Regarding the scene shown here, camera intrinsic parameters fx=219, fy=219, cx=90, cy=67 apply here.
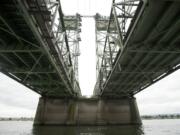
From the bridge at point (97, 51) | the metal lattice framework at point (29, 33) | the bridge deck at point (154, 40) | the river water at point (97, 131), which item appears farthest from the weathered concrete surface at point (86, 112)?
the bridge deck at point (154, 40)

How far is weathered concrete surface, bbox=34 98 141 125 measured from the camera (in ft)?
122

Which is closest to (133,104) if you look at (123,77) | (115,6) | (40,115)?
(123,77)

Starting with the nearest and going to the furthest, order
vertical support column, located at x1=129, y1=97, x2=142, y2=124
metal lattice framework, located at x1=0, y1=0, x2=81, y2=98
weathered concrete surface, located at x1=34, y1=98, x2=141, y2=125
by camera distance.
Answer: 1. metal lattice framework, located at x1=0, y1=0, x2=81, y2=98
2. weathered concrete surface, located at x1=34, y1=98, x2=141, y2=125
3. vertical support column, located at x1=129, y1=97, x2=142, y2=124

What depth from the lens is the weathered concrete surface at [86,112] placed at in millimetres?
37122

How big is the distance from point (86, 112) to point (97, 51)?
39.0 ft

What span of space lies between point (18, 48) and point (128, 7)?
325 inches

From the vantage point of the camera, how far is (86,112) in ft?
127

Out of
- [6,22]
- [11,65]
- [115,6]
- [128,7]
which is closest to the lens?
[6,22]

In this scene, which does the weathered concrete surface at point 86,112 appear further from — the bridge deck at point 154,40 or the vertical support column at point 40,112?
the bridge deck at point 154,40

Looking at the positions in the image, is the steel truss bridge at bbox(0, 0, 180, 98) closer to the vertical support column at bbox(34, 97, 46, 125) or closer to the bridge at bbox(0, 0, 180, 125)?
the bridge at bbox(0, 0, 180, 125)

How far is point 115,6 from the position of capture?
50.0 ft

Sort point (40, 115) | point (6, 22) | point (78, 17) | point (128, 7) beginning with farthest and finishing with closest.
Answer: point (78, 17) → point (40, 115) → point (128, 7) → point (6, 22)

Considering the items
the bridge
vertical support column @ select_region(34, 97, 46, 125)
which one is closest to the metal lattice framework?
the bridge

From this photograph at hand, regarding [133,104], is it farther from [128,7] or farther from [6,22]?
[6,22]
